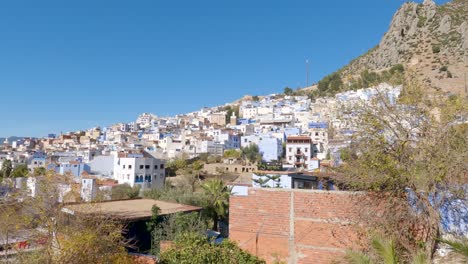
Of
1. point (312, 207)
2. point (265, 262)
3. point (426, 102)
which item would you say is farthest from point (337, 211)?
point (426, 102)

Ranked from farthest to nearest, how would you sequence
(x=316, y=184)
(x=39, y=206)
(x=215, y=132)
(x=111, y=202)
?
(x=215, y=132)
(x=111, y=202)
(x=316, y=184)
(x=39, y=206)

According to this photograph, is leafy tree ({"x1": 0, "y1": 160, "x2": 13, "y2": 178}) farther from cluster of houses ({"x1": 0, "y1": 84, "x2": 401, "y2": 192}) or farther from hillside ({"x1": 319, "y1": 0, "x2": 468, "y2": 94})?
hillside ({"x1": 319, "y1": 0, "x2": 468, "y2": 94})

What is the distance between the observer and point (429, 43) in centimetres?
8175

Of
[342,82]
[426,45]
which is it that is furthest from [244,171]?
[426,45]

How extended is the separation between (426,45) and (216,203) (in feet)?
242

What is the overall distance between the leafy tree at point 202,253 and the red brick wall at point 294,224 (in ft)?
1.69

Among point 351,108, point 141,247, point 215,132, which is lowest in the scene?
point 141,247

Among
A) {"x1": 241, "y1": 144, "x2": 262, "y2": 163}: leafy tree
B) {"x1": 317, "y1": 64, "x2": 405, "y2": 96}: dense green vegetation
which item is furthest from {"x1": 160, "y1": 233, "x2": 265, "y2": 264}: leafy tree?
{"x1": 317, "y1": 64, "x2": 405, "y2": 96}: dense green vegetation

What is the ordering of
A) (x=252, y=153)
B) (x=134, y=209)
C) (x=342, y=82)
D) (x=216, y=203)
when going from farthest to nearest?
(x=342, y=82) → (x=252, y=153) → (x=216, y=203) → (x=134, y=209)

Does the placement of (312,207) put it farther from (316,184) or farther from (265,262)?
(316,184)

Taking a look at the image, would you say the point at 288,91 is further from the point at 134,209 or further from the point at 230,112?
the point at 134,209

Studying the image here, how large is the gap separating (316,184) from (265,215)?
3.86 metres

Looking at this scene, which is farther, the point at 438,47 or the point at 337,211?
the point at 438,47

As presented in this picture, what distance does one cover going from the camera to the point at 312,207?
952 centimetres
